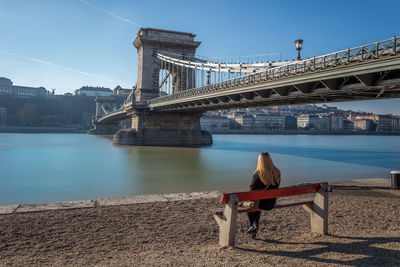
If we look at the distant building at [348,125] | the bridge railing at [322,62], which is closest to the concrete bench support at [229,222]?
the bridge railing at [322,62]

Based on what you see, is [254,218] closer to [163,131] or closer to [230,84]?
[230,84]

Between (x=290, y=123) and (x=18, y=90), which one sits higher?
(x=18, y=90)

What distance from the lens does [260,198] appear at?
4.51m

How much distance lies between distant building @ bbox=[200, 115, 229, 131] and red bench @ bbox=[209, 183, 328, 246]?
136m

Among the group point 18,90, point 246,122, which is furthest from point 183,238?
point 18,90

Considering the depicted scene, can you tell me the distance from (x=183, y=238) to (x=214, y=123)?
5559 inches

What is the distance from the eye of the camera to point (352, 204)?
7.15 meters

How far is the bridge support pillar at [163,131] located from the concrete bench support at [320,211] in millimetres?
37156

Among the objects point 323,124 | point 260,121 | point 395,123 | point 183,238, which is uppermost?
point 395,123

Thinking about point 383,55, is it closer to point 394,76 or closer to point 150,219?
point 394,76

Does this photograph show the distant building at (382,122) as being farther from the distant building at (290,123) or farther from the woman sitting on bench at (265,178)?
the woman sitting on bench at (265,178)

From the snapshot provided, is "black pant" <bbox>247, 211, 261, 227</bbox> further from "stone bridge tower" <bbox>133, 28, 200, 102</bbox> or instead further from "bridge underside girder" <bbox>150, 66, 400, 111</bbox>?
"stone bridge tower" <bbox>133, 28, 200, 102</bbox>

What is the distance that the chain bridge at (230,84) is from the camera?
1431 centimetres

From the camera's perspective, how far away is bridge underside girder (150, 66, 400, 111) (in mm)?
14602
